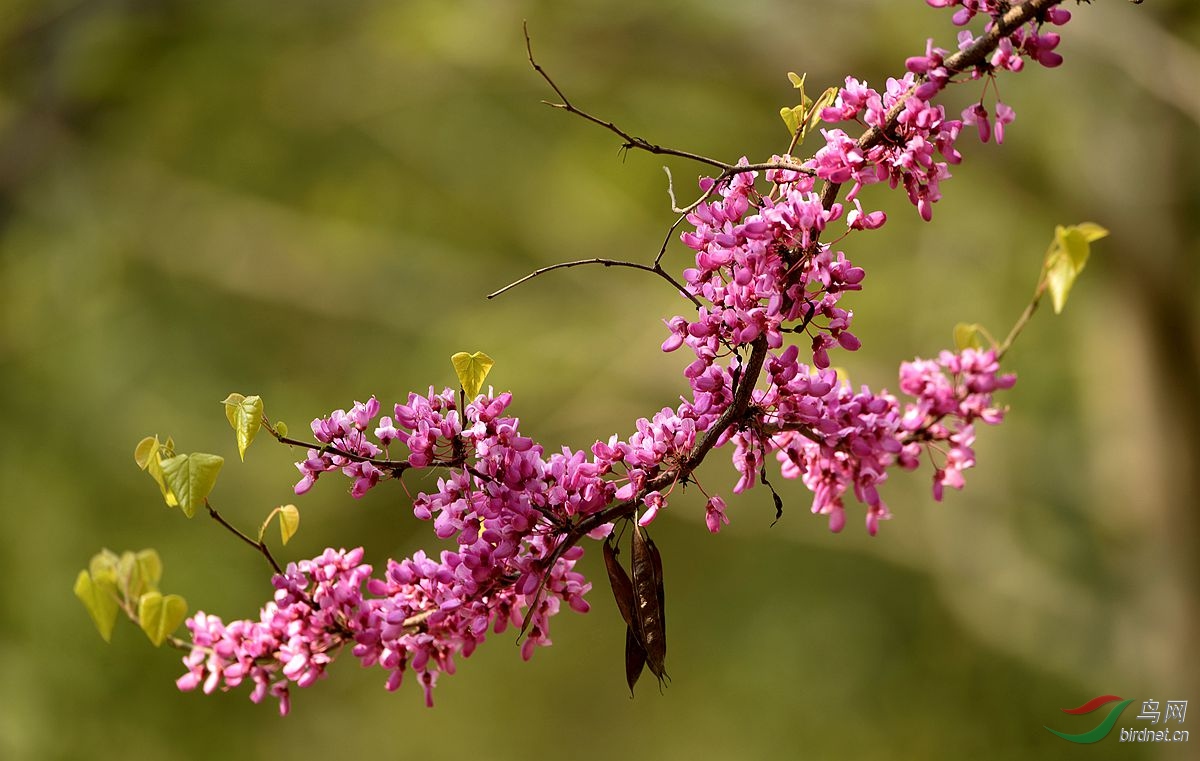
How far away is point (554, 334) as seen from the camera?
5.50 m

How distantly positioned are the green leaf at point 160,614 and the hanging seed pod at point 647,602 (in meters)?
0.38

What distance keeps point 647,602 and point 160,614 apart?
1.36ft

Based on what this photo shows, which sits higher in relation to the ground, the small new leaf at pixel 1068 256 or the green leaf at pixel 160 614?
the small new leaf at pixel 1068 256

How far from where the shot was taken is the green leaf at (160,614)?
94cm

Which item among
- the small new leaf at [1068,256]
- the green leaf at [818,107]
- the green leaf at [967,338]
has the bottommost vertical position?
the green leaf at [967,338]

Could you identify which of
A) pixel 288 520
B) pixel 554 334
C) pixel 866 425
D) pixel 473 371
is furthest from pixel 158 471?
pixel 554 334

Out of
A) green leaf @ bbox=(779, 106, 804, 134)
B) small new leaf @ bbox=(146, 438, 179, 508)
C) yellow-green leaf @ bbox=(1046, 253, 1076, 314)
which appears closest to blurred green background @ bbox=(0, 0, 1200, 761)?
yellow-green leaf @ bbox=(1046, 253, 1076, 314)

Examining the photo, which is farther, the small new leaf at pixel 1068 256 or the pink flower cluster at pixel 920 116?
the small new leaf at pixel 1068 256

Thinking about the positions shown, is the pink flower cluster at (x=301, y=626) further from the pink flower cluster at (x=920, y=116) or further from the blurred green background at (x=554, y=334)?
the blurred green background at (x=554, y=334)

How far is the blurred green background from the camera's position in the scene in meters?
3.78

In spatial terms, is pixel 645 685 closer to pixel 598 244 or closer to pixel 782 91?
pixel 598 244

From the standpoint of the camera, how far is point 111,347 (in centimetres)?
579

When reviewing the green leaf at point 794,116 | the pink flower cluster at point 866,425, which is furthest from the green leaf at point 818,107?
the pink flower cluster at point 866,425

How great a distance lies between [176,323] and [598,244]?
2.34 metres
